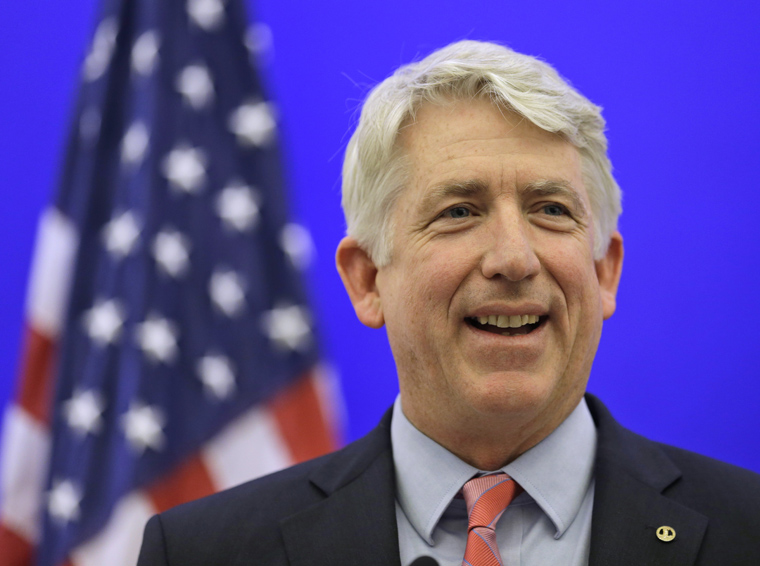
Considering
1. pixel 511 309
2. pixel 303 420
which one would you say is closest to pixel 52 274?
pixel 303 420

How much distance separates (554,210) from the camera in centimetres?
142

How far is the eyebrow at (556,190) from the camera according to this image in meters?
1.36

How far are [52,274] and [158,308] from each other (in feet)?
1.15

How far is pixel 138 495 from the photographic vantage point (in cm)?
213

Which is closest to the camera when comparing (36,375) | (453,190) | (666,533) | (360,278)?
(666,533)

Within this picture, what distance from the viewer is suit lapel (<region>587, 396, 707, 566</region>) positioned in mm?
1248

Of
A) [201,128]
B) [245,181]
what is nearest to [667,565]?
[245,181]

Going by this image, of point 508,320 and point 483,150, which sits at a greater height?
point 483,150

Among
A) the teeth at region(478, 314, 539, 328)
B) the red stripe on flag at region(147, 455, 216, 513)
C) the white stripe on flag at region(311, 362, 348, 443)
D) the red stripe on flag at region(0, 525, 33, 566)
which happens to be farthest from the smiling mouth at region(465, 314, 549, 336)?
the red stripe on flag at region(0, 525, 33, 566)

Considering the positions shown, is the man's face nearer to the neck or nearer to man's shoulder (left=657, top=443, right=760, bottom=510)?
the neck

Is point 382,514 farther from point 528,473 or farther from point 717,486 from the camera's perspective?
point 717,486

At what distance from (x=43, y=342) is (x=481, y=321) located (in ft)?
5.06

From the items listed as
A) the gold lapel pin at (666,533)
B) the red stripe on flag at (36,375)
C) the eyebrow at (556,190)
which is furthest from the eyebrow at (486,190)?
the red stripe on flag at (36,375)

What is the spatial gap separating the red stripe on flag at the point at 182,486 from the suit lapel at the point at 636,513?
4.25 ft
